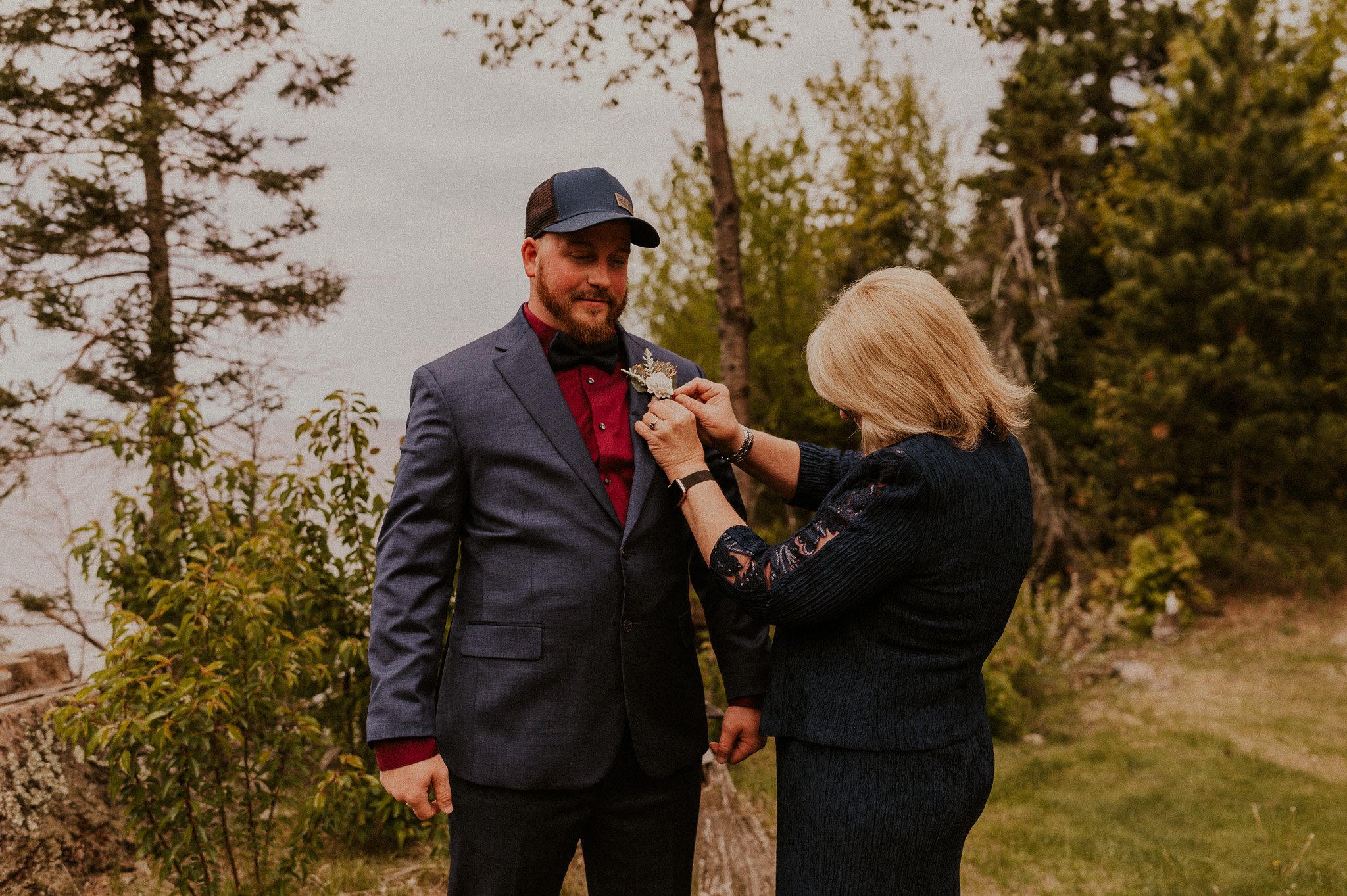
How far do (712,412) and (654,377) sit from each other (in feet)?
0.55

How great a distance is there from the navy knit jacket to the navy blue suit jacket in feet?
1.01

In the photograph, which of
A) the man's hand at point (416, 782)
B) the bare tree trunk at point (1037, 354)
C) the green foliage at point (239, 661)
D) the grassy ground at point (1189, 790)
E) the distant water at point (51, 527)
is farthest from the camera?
the bare tree trunk at point (1037, 354)

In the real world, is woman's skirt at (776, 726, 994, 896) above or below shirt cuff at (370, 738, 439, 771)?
below

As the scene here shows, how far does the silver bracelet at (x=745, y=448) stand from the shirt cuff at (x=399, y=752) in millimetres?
1003

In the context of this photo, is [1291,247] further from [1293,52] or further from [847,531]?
[847,531]

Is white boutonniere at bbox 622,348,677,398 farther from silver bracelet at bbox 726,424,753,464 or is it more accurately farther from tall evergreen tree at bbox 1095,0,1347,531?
tall evergreen tree at bbox 1095,0,1347,531

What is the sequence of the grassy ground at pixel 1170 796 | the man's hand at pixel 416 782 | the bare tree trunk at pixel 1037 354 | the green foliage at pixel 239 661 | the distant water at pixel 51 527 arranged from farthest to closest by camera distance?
the bare tree trunk at pixel 1037 354 → the distant water at pixel 51 527 → the grassy ground at pixel 1170 796 → the green foliage at pixel 239 661 → the man's hand at pixel 416 782

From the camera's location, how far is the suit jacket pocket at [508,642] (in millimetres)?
2033

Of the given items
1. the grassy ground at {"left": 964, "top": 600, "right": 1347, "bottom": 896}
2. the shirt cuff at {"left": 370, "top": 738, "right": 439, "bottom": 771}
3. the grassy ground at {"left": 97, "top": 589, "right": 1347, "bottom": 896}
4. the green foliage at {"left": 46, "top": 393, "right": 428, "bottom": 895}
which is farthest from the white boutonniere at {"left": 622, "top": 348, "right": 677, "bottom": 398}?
the grassy ground at {"left": 964, "top": 600, "right": 1347, "bottom": 896}

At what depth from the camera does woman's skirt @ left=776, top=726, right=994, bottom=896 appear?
6.24 ft

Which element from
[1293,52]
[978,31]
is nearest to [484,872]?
[978,31]

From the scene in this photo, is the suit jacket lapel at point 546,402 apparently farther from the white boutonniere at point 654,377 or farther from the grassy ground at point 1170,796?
the grassy ground at point 1170,796

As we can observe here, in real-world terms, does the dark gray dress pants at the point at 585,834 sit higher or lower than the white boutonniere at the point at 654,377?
lower

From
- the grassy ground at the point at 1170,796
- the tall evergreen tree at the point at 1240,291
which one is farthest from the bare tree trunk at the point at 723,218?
the tall evergreen tree at the point at 1240,291
